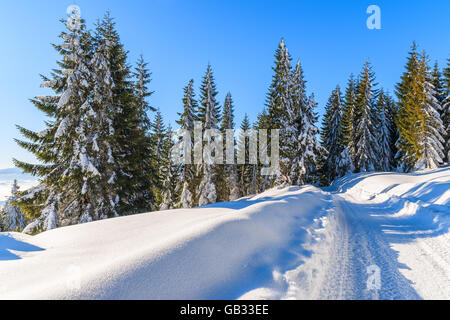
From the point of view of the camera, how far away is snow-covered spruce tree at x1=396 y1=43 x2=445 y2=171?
21938 mm

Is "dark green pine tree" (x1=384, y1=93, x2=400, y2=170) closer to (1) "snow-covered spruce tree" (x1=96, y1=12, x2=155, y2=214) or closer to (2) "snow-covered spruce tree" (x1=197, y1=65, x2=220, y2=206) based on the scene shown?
(2) "snow-covered spruce tree" (x1=197, y1=65, x2=220, y2=206)

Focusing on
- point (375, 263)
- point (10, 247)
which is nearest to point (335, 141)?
point (375, 263)

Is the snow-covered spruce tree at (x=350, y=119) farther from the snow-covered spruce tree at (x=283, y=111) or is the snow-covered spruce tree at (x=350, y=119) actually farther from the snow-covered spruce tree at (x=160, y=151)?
the snow-covered spruce tree at (x=160, y=151)

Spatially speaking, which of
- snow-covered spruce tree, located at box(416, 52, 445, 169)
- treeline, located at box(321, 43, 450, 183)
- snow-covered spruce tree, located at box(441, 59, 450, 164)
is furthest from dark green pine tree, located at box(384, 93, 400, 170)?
snow-covered spruce tree, located at box(416, 52, 445, 169)

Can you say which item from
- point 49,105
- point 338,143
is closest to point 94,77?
point 49,105

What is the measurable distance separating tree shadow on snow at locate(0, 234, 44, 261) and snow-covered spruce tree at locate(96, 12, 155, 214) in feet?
25.4

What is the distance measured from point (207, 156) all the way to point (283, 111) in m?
9.81

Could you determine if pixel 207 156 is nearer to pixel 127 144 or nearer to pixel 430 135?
pixel 127 144

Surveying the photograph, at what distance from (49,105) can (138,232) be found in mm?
11802

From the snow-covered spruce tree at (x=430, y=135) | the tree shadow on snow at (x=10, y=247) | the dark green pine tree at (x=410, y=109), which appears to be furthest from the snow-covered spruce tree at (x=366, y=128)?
the tree shadow on snow at (x=10, y=247)

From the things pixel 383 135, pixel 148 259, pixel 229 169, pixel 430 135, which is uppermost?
pixel 383 135

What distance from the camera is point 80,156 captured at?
11.3 m

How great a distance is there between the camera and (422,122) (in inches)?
883
